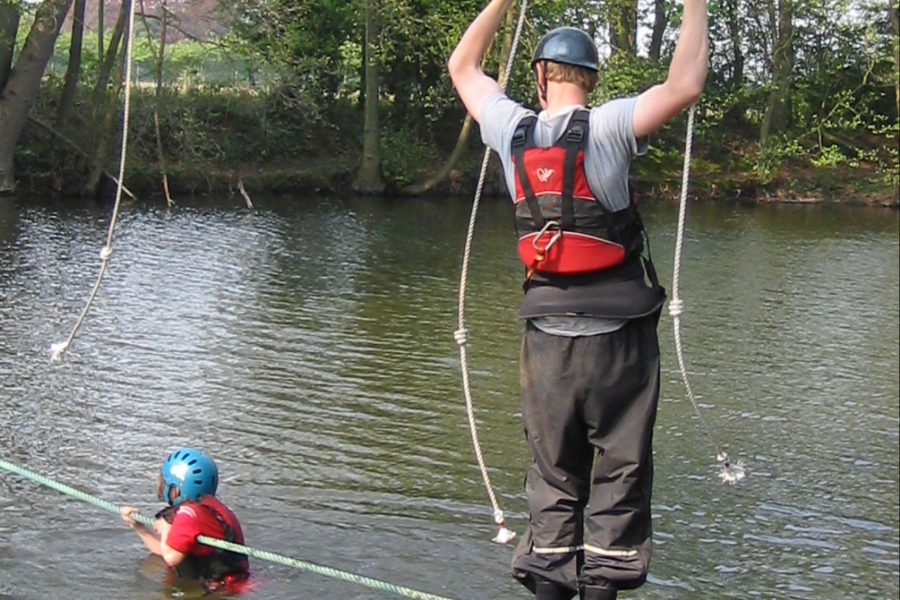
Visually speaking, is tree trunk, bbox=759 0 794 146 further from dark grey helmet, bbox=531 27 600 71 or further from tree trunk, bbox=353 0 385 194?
dark grey helmet, bbox=531 27 600 71

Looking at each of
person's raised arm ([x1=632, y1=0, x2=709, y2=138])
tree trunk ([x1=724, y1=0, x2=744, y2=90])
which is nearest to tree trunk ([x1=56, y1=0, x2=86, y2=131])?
tree trunk ([x1=724, y1=0, x2=744, y2=90])

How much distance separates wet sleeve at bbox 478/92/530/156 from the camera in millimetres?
4402

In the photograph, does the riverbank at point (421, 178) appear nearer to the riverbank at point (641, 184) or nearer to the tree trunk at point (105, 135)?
the riverbank at point (641, 184)

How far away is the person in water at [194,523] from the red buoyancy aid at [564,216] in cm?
Result: 312

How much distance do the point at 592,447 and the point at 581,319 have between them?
1.77 ft

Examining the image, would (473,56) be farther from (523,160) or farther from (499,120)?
(523,160)

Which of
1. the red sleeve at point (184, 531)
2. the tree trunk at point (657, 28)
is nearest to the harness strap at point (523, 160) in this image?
the red sleeve at point (184, 531)

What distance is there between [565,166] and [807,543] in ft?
16.3

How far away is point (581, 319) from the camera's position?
441cm

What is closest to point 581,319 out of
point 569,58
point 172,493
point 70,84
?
point 569,58

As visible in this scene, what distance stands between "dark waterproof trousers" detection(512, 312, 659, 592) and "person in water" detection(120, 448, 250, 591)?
8.79ft

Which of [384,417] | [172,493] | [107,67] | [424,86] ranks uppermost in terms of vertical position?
[424,86]

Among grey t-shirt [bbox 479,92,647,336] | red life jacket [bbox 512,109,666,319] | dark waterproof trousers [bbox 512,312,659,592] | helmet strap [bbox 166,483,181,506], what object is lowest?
helmet strap [bbox 166,483,181,506]

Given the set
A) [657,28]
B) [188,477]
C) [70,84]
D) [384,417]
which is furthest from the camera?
[657,28]
